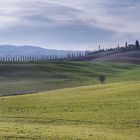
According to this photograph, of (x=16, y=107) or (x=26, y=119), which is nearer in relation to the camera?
(x=26, y=119)

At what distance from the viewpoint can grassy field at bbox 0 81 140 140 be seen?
25.1 metres

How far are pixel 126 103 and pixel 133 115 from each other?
8.43 metres

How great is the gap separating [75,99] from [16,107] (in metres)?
8.17

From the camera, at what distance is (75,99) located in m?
54.1

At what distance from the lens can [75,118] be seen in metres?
38.6

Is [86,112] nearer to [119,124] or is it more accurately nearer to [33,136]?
[119,124]

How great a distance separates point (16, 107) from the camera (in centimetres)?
4922

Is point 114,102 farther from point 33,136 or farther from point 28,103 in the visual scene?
point 33,136

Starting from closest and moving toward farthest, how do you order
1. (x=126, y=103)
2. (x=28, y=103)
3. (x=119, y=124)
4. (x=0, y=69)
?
(x=119, y=124) → (x=126, y=103) → (x=28, y=103) → (x=0, y=69)

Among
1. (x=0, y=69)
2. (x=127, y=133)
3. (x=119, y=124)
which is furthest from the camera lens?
(x=0, y=69)

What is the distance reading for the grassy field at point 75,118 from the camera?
25.1 meters

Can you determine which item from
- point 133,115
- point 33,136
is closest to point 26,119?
point 133,115

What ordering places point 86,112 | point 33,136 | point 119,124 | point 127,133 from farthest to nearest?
point 86,112
point 119,124
point 127,133
point 33,136

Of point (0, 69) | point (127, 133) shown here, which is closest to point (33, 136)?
point (127, 133)
